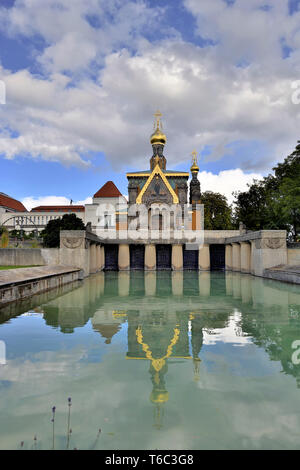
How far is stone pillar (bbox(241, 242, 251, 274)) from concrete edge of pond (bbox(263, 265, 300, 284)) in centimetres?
580

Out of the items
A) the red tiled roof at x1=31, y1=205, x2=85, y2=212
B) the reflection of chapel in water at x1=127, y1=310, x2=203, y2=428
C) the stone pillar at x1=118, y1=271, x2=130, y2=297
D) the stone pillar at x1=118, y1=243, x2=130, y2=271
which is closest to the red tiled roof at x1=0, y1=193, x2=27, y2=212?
the red tiled roof at x1=31, y1=205, x2=85, y2=212

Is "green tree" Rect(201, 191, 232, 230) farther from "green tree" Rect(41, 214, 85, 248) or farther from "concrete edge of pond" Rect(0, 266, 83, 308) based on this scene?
"concrete edge of pond" Rect(0, 266, 83, 308)

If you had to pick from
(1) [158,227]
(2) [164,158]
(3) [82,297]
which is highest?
(2) [164,158]

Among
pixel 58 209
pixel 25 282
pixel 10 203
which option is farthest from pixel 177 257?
pixel 10 203

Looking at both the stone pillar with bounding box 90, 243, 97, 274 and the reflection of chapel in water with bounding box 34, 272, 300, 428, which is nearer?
the reflection of chapel in water with bounding box 34, 272, 300, 428

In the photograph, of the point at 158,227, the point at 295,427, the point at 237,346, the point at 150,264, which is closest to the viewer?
the point at 295,427

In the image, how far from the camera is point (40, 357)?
759 centimetres

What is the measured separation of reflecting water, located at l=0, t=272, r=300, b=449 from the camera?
4.40m

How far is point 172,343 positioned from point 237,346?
5.72ft

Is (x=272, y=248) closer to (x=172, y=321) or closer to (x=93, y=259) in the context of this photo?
(x=93, y=259)

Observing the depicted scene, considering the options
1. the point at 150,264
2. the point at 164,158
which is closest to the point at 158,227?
the point at 150,264

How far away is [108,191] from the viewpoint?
328 ft

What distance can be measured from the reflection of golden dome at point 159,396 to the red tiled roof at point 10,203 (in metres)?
107

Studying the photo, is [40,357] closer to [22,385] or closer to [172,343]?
[22,385]
